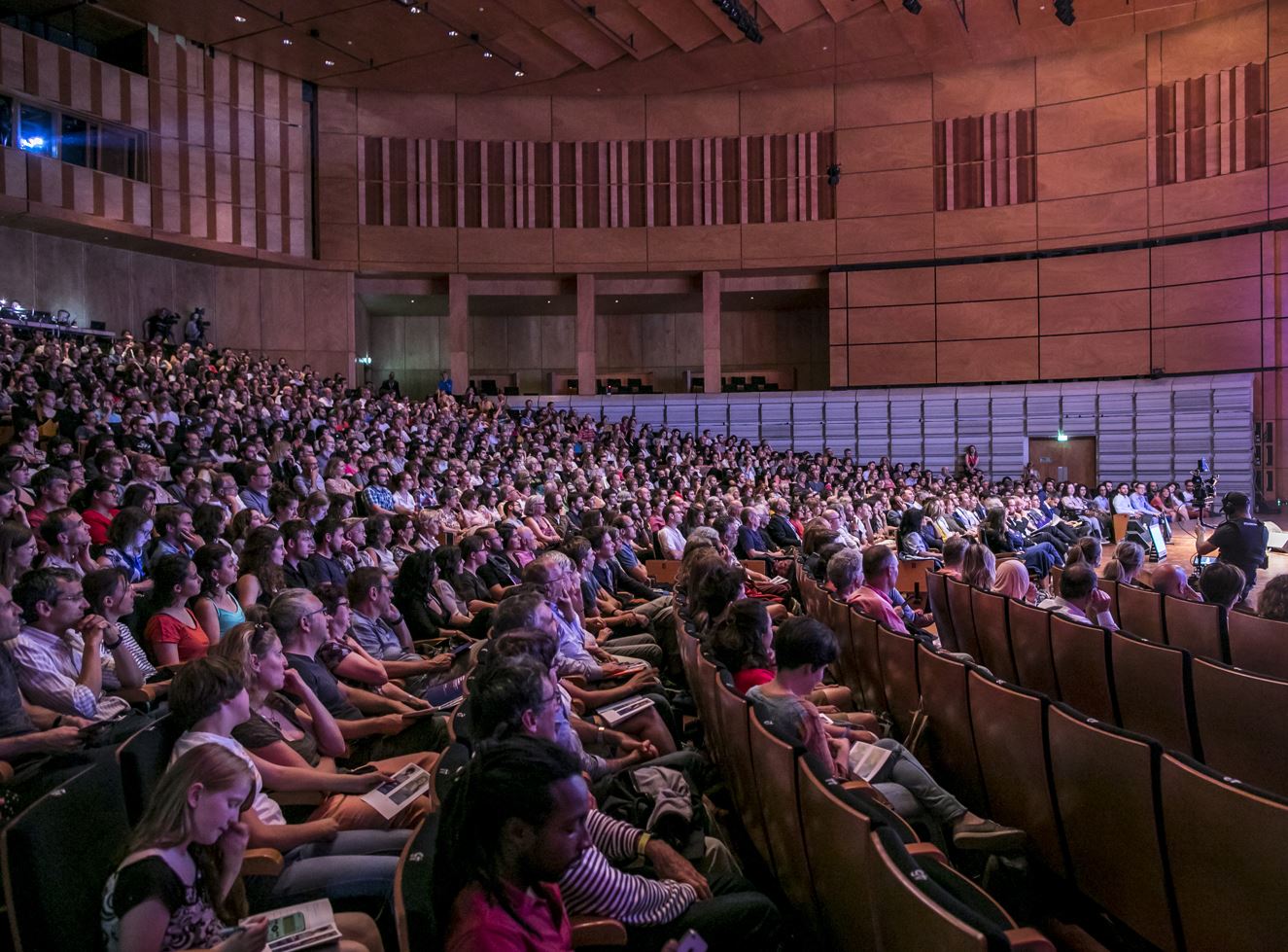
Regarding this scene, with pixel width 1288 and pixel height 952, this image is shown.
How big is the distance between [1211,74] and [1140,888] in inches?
701

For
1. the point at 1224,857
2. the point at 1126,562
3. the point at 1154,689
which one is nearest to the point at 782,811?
the point at 1224,857

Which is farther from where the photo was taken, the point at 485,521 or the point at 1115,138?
the point at 1115,138

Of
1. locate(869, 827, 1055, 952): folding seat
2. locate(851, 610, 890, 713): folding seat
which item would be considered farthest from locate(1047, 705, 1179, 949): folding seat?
locate(851, 610, 890, 713): folding seat

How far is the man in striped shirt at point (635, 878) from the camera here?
5.95 ft

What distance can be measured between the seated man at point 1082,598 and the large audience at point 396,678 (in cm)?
2

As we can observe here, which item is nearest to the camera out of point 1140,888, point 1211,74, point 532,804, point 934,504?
point 532,804

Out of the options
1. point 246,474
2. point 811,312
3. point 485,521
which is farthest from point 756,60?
point 246,474

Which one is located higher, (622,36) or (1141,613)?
(622,36)

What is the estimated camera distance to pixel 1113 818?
6.76 ft

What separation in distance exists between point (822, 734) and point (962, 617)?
2.50m

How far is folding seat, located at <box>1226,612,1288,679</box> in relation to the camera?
3.41 meters

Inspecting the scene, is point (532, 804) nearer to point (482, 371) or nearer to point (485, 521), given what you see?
point (485, 521)

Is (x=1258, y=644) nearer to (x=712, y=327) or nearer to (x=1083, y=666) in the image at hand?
(x=1083, y=666)

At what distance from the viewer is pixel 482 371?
70.9ft
